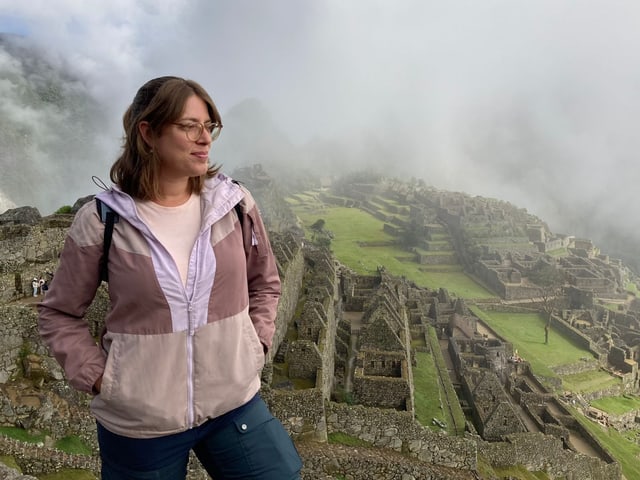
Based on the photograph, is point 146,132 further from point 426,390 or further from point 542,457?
point 542,457

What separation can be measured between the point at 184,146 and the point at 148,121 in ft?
0.76

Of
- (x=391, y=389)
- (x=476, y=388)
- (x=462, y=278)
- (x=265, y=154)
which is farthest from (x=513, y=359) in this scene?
(x=265, y=154)

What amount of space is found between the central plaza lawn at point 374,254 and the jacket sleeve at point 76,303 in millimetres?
34315

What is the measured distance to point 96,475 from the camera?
7531mm

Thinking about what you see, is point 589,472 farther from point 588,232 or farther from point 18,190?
point 588,232

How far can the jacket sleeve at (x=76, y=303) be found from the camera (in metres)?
2.57

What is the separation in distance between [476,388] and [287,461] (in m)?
17.8

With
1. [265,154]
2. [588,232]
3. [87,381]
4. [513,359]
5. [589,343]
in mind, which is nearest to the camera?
[87,381]

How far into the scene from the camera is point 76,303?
2.67 meters

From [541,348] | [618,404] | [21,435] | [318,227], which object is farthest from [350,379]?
[318,227]

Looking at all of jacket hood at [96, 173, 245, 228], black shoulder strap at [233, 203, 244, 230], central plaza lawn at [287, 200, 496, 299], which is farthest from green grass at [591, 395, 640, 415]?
jacket hood at [96, 173, 245, 228]

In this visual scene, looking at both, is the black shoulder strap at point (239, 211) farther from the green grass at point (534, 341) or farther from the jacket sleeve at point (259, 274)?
the green grass at point (534, 341)

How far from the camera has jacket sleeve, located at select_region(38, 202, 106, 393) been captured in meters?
2.57

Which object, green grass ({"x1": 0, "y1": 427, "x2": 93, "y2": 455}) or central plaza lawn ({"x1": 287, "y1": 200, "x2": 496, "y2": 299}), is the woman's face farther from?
central plaza lawn ({"x1": 287, "y1": 200, "x2": 496, "y2": 299})
